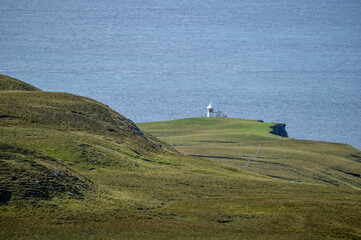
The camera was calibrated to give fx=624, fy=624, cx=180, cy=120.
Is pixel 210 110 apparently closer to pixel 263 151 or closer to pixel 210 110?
pixel 210 110

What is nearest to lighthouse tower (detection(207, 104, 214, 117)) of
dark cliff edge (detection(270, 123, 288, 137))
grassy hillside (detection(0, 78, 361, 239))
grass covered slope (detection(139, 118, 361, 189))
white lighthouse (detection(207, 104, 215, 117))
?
white lighthouse (detection(207, 104, 215, 117))

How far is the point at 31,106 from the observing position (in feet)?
203

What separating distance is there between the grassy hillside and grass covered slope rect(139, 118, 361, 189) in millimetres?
13735

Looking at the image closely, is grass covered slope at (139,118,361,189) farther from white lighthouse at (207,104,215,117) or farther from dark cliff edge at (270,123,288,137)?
white lighthouse at (207,104,215,117)

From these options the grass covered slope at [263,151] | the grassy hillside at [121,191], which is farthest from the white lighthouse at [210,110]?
the grassy hillside at [121,191]

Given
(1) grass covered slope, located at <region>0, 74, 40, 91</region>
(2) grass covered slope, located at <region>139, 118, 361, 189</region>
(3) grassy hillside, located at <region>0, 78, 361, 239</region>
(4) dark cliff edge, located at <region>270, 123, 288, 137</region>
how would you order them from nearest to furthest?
(3) grassy hillside, located at <region>0, 78, 361, 239</region> < (1) grass covered slope, located at <region>0, 74, 40, 91</region> < (2) grass covered slope, located at <region>139, 118, 361, 189</region> < (4) dark cliff edge, located at <region>270, 123, 288, 137</region>

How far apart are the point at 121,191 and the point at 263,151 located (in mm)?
46343

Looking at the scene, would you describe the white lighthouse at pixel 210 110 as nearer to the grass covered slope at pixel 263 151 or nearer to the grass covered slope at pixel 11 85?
the grass covered slope at pixel 263 151

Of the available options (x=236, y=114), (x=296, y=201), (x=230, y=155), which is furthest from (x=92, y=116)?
(x=236, y=114)

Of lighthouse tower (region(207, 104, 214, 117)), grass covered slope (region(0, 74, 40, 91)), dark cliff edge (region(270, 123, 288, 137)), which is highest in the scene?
lighthouse tower (region(207, 104, 214, 117))

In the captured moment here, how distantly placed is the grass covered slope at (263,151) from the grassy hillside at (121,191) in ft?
45.1

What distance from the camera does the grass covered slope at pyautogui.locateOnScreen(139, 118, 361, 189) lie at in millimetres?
75375

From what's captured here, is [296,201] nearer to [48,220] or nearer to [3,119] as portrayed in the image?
[48,220]

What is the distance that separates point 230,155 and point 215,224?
1821 inches
